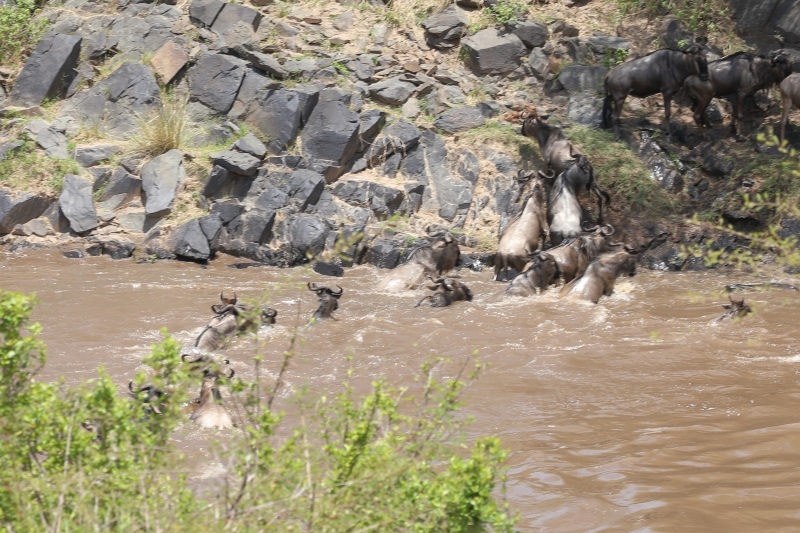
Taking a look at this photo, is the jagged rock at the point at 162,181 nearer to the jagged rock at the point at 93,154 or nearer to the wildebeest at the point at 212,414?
the jagged rock at the point at 93,154

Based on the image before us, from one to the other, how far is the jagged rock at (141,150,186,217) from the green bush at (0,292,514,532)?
34.9ft

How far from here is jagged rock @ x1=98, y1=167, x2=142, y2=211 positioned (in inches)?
579

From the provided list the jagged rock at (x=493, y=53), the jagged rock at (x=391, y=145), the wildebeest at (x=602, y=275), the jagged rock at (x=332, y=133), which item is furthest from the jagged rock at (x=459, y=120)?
the wildebeest at (x=602, y=275)

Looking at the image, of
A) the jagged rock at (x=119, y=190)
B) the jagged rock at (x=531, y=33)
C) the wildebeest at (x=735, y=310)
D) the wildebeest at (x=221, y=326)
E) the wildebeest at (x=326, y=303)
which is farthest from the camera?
the jagged rock at (x=531, y=33)

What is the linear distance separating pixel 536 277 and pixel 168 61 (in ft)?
27.8

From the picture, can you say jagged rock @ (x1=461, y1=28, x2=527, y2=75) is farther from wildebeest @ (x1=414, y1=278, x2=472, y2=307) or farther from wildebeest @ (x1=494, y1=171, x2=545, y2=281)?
wildebeest @ (x1=414, y1=278, x2=472, y2=307)

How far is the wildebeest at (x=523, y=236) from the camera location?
495 inches

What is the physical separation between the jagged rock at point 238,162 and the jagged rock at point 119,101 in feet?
7.03

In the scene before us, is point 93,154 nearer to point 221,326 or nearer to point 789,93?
point 221,326

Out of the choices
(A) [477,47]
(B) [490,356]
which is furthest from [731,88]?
(B) [490,356]

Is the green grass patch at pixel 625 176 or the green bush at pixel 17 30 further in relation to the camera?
the green bush at pixel 17 30

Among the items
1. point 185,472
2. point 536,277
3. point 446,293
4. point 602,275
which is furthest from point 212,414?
point 602,275

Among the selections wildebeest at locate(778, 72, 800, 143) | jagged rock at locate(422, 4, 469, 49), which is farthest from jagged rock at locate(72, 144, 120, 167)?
wildebeest at locate(778, 72, 800, 143)

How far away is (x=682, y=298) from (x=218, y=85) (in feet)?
29.2
